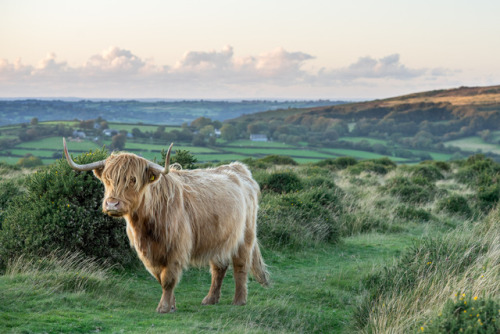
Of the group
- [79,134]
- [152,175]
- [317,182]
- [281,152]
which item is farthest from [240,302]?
[281,152]

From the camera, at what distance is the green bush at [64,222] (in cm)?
910

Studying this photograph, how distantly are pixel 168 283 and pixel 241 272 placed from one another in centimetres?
143

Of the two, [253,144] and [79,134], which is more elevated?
[79,134]

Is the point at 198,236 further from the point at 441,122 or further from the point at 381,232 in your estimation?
the point at 441,122

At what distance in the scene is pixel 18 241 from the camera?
9.16m

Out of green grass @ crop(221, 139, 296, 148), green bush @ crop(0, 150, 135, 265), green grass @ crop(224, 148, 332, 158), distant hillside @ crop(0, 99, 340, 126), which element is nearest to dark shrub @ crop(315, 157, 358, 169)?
green grass @ crop(224, 148, 332, 158)

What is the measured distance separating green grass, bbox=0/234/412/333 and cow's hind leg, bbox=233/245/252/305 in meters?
0.16

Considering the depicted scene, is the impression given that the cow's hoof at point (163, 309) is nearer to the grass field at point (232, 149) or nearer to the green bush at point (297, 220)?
the green bush at point (297, 220)

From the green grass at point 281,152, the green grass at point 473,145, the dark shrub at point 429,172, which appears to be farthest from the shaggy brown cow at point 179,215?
the green grass at point 473,145

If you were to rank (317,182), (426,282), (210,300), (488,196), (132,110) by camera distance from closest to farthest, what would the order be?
(426,282) → (210,300) → (317,182) → (488,196) → (132,110)

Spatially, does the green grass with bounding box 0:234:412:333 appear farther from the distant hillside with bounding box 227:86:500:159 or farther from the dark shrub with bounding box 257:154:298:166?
the distant hillside with bounding box 227:86:500:159

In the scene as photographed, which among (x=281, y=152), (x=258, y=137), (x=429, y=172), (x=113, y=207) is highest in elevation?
(x=113, y=207)

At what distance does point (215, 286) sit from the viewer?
8.00 meters

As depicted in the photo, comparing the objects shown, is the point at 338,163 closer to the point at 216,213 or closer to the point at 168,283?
the point at 216,213
